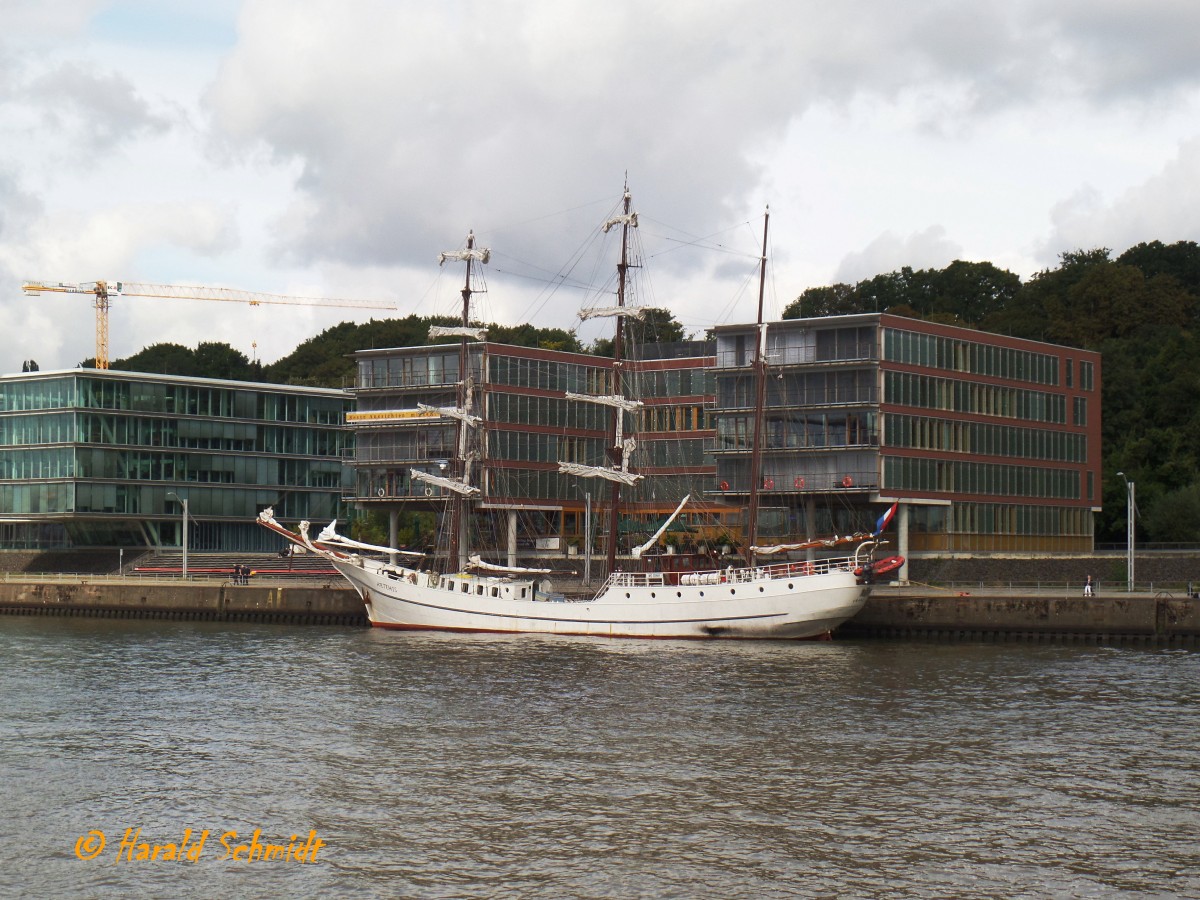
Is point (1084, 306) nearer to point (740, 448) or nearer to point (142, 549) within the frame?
point (740, 448)

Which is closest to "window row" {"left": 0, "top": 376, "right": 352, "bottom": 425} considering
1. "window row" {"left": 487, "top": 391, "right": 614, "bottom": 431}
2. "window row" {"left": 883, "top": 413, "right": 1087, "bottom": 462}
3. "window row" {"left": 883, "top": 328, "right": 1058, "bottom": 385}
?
"window row" {"left": 487, "top": 391, "right": 614, "bottom": 431}

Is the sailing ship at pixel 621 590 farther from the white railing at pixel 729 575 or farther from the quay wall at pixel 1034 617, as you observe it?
the quay wall at pixel 1034 617

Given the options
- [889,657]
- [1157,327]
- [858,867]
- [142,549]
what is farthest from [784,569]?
[1157,327]

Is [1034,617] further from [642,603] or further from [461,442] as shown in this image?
[461,442]

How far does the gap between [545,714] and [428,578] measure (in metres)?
37.8

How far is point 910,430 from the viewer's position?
104750 mm

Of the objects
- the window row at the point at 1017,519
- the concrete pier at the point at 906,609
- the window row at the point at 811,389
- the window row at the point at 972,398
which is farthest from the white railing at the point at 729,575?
the window row at the point at 1017,519

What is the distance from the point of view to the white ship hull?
80.2 metres

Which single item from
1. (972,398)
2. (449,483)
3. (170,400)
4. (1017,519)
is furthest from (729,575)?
(170,400)

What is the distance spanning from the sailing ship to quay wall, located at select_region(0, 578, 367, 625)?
3.96m

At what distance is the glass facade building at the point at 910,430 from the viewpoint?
103250 millimetres

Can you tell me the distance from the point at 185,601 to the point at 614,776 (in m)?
65.1

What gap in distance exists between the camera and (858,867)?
102 ft

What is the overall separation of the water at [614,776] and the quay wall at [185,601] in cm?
2776
